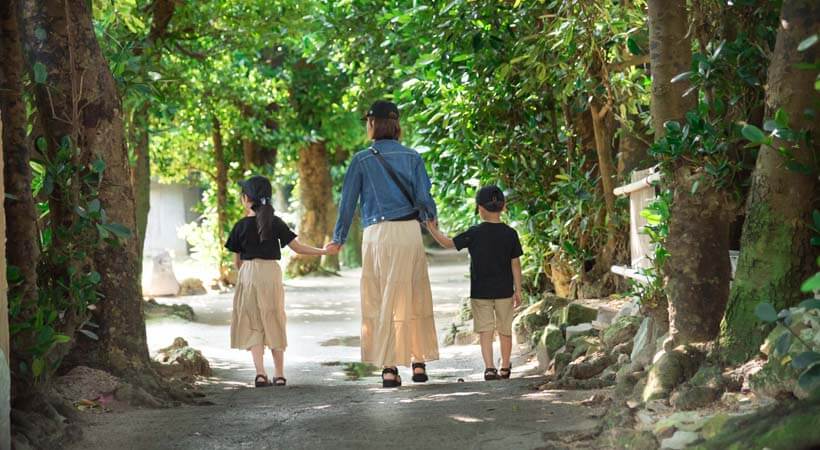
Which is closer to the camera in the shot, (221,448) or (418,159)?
(221,448)

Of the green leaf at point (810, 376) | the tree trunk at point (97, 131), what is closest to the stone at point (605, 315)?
the tree trunk at point (97, 131)

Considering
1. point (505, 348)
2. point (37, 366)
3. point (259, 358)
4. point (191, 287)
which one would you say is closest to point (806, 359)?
point (37, 366)

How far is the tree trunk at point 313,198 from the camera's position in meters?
25.8

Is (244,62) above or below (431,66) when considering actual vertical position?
above

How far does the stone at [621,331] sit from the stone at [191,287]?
14716 millimetres

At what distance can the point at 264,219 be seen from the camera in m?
8.59

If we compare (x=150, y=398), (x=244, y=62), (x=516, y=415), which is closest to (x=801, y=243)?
(x=516, y=415)

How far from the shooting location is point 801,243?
16.2 feet

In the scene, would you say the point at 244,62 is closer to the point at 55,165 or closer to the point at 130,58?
the point at 130,58

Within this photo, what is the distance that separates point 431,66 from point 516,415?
6501 millimetres

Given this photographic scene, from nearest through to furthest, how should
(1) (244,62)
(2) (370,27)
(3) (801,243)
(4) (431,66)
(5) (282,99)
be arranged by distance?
(3) (801,243) < (4) (431,66) < (2) (370,27) < (1) (244,62) < (5) (282,99)

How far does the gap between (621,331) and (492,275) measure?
4.25 ft

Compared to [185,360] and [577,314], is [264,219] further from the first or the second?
[577,314]

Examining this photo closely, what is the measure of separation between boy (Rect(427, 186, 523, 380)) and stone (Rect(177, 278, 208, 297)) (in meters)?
13.6
